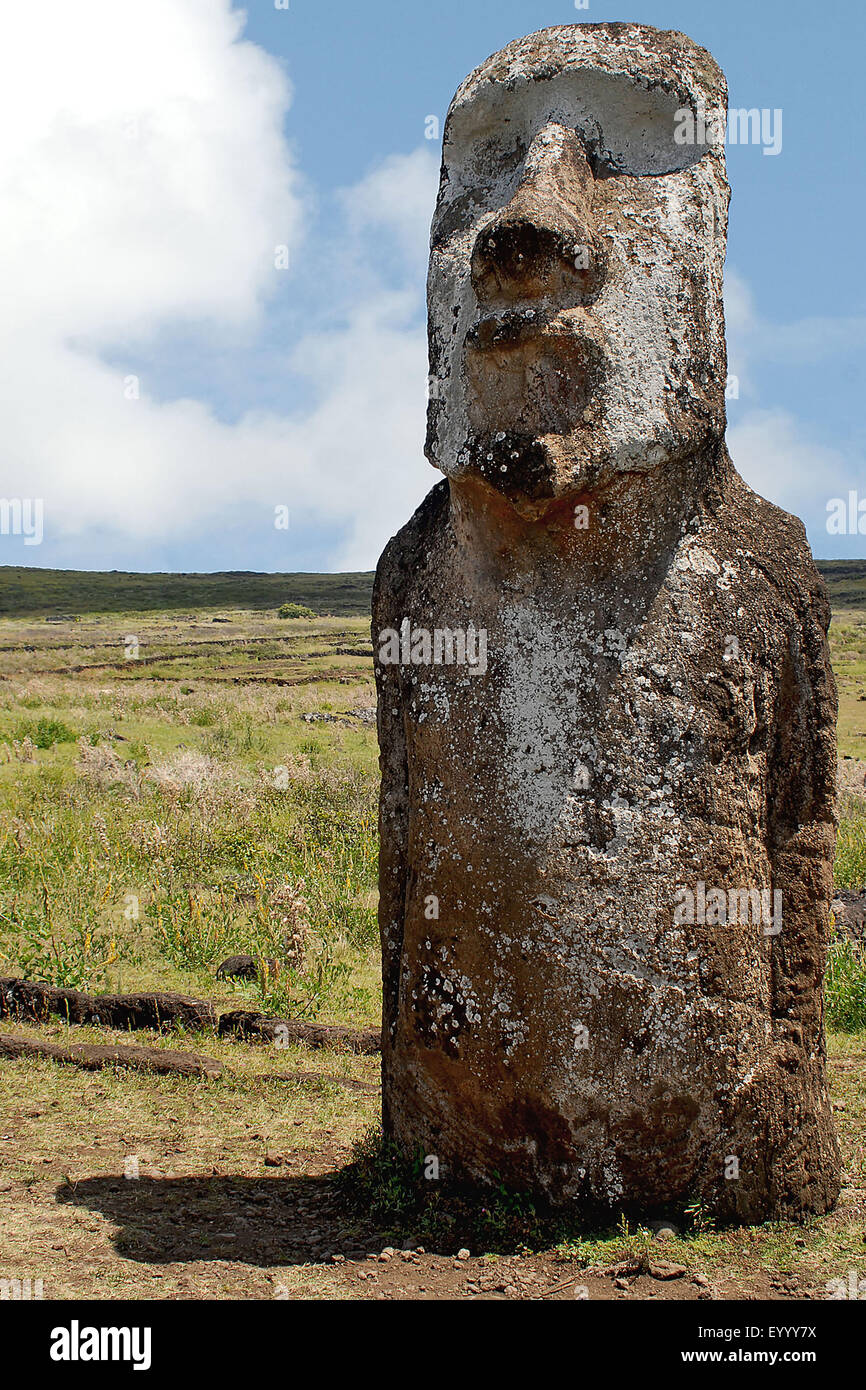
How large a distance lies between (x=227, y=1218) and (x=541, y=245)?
11.2 ft

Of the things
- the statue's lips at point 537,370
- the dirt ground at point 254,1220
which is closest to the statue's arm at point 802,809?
the dirt ground at point 254,1220

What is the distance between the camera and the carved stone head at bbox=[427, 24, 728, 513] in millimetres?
3770

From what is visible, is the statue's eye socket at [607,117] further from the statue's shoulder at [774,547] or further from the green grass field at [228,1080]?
the green grass field at [228,1080]

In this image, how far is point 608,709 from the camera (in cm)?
386

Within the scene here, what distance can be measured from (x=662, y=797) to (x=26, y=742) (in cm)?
1234

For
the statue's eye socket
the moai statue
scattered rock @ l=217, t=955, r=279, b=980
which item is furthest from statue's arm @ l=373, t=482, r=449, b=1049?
scattered rock @ l=217, t=955, r=279, b=980

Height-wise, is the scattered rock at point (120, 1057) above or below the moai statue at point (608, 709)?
below

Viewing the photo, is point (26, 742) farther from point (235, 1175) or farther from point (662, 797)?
point (662, 797)

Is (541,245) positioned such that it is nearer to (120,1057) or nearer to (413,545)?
(413,545)

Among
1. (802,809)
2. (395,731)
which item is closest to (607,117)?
(395,731)

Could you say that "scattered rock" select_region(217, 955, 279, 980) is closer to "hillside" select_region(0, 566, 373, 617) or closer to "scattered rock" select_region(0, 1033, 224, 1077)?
"scattered rock" select_region(0, 1033, 224, 1077)

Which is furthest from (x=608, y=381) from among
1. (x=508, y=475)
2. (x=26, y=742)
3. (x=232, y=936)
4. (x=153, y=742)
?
(x=153, y=742)

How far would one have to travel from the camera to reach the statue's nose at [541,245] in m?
3.76

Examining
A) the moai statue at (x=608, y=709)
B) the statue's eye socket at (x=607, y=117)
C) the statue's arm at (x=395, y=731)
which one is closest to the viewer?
the moai statue at (x=608, y=709)
